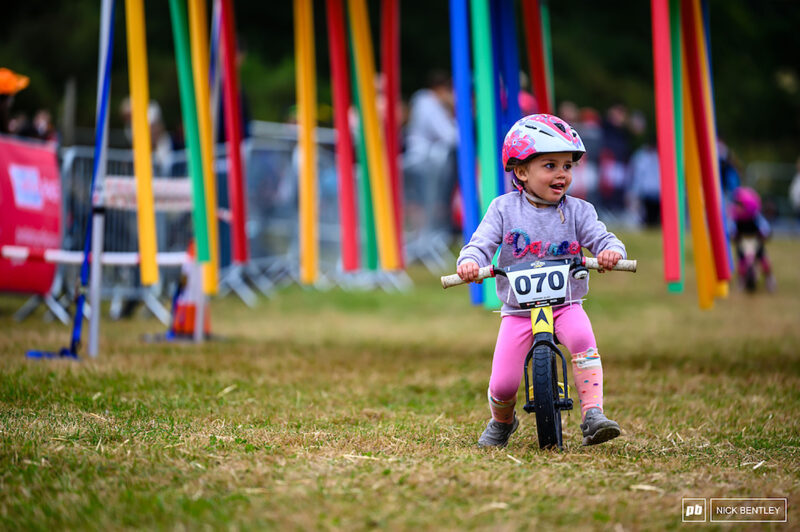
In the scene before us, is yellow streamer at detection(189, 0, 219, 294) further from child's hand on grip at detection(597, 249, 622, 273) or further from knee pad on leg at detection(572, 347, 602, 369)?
child's hand on grip at detection(597, 249, 622, 273)

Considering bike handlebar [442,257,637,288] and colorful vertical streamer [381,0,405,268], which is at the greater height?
colorful vertical streamer [381,0,405,268]

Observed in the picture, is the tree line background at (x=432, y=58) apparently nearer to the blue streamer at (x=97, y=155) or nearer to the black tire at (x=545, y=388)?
the blue streamer at (x=97, y=155)

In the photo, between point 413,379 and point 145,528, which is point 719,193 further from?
point 145,528

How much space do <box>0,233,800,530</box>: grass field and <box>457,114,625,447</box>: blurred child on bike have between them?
10.1 inches

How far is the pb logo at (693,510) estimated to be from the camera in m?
3.73

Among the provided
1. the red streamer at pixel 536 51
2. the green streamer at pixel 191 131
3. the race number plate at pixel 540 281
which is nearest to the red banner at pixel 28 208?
the green streamer at pixel 191 131

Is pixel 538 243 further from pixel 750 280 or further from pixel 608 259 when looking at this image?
pixel 750 280

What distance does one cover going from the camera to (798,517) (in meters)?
3.78

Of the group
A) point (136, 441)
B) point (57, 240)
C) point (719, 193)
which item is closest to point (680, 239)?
point (719, 193)

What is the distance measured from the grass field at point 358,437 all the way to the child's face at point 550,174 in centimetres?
117

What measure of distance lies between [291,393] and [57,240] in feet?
15.5

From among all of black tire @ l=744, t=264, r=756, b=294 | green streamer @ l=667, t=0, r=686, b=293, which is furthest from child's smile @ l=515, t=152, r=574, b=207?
black tire @ l=744, t=264, r=756, b=294

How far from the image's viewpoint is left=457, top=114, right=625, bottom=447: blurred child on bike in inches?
189

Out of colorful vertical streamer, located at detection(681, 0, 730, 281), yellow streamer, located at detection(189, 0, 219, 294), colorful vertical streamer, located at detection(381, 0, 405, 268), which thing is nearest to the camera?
colorful vertical streamer, located at detection(681, 0, 730, 281)
